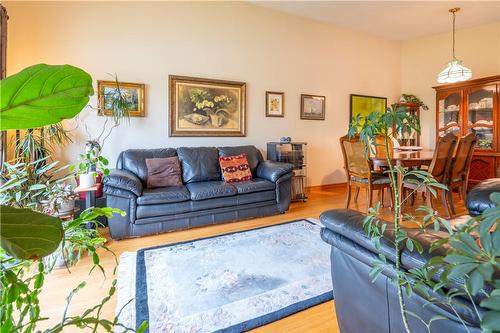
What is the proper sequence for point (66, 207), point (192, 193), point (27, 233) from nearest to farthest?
point (27, 233) → point (66, 207) → point (192, 193)

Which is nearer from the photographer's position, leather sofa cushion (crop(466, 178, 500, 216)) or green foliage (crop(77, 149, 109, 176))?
green foliage (crop(77, 149, 109, 176))

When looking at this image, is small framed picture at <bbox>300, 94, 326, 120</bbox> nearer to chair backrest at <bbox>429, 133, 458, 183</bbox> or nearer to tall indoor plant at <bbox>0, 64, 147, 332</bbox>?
chair backrest at <bbox>429, 133, 458, 183</bbox>

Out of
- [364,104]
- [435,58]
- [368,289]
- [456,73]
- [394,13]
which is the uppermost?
[394,13]

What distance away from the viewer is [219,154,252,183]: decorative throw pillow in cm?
358

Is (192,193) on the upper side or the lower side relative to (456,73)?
lower

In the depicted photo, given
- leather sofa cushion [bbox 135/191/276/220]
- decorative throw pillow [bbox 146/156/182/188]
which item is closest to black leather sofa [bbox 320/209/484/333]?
leather sofa cushion [bbox 135/191/276/220]

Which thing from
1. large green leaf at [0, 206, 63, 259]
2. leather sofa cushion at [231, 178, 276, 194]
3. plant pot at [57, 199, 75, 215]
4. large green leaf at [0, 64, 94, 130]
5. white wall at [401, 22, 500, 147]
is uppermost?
white wall at [401, 22, 500, 147]

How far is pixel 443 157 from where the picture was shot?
3129 mm

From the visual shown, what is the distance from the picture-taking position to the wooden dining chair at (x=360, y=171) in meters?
3.42

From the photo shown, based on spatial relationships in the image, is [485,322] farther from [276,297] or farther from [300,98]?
[300,98]

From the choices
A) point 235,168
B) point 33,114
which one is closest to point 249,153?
point 235,168

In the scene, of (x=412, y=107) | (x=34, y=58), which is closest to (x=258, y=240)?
(x=34, y=58)

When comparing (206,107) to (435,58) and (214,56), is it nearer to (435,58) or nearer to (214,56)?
(214,56)

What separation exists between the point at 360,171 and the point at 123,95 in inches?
126
